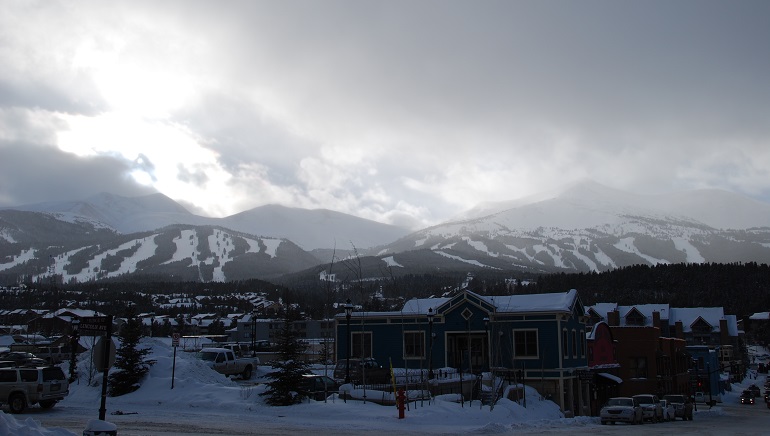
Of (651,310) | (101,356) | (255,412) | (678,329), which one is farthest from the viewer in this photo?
(651,310)

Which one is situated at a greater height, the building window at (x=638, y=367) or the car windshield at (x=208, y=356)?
the car windshield at (x=208, y=356)

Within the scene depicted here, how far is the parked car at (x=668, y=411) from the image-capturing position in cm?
3825

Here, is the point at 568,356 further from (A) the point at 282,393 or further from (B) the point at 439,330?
(A) the point at 282,393

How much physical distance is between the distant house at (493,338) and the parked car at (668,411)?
4812 millimetres

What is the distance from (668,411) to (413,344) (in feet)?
51.3

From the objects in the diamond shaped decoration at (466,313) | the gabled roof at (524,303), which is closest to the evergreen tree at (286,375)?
the gabled roof at (524,303)

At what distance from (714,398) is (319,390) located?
62929mm

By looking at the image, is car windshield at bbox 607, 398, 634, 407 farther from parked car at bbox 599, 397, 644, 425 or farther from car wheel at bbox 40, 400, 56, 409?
car wheel at bbox 40, 400, 56, 409

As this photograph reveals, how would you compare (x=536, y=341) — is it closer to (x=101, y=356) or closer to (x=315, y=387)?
(x=315, y=387)

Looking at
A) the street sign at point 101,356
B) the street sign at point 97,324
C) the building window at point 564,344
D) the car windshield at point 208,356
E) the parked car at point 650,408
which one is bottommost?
the parked car at point 650,408

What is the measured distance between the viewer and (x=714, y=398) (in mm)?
76500

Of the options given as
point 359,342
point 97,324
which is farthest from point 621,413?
point 97,324

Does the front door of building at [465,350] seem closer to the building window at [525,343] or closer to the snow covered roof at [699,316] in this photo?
the building window at [525,343]

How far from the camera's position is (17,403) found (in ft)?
83.1
